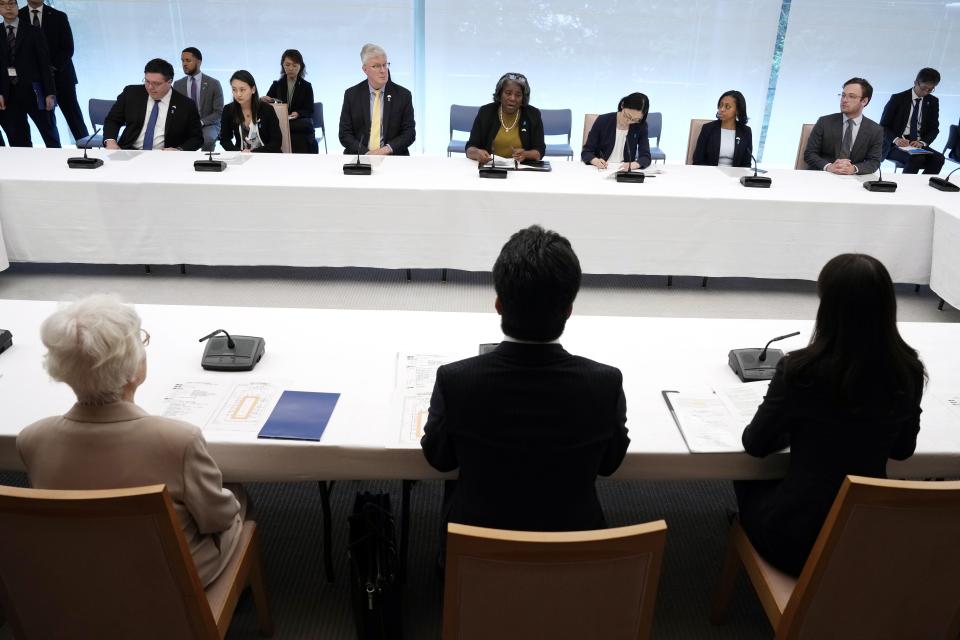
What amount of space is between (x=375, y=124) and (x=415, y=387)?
3455 mm

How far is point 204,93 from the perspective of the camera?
567cm

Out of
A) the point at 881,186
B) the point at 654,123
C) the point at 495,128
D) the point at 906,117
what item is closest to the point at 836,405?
the point at 881,186

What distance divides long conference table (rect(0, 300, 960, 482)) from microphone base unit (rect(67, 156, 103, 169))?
78.4 inches

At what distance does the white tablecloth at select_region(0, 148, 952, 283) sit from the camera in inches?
151

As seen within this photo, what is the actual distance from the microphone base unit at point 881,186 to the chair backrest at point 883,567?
3191 mm

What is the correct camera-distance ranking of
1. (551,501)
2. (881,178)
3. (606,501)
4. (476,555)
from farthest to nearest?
1. (881,178)
2. (606,501)
3. (551,501)
4. (476,555)

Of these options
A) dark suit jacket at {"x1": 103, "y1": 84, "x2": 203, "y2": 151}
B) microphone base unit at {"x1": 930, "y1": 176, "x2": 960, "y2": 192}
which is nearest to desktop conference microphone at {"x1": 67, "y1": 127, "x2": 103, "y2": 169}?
dark suit jacket at {"x1": 103, "y1": 84, "x2": 203, "y2": 151}

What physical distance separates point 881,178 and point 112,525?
4478mm

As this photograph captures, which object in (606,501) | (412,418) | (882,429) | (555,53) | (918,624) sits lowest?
(606,501)

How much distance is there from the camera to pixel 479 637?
4.34ft

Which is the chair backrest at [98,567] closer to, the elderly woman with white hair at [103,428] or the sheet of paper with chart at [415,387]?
the elderly woman with white hair at [103,428]

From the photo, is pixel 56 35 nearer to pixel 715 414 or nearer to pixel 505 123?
pixel 505 123

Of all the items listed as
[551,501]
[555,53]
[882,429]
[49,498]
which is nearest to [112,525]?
[49,498]

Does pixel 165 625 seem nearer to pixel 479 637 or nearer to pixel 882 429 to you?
pixel 479 637
